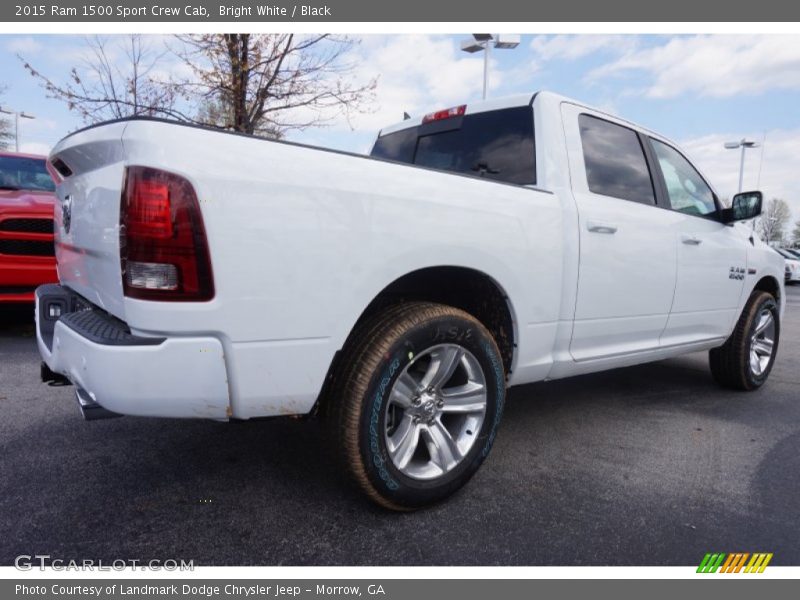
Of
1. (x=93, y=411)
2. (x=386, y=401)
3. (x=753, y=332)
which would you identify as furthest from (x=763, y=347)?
(x=93, y=411)

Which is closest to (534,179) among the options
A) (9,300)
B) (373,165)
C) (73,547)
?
(373,165)

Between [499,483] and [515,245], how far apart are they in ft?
3.62

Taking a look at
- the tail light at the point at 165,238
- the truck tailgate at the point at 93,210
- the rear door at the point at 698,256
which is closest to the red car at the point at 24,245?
the truck tailgate at the point at 93,210

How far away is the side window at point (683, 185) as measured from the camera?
3561mm

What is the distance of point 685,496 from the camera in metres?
2.44

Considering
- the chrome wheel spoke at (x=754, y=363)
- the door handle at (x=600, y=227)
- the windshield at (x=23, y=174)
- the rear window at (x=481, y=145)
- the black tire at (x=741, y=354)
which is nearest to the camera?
the door handle at (x=600, y=227)

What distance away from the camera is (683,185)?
12.2 feet

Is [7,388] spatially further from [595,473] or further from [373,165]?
[595,473]

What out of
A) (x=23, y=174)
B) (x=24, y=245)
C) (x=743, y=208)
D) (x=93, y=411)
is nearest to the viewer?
(x=93, y=411)

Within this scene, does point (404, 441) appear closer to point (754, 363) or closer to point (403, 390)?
point (403, 390)

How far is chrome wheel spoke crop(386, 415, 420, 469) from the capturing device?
2.12 m

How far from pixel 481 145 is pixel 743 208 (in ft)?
7.09

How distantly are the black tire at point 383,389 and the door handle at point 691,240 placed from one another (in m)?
1.89

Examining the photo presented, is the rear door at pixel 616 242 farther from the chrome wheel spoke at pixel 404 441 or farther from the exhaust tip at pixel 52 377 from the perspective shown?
the exhaust tip at pixel 52 377
